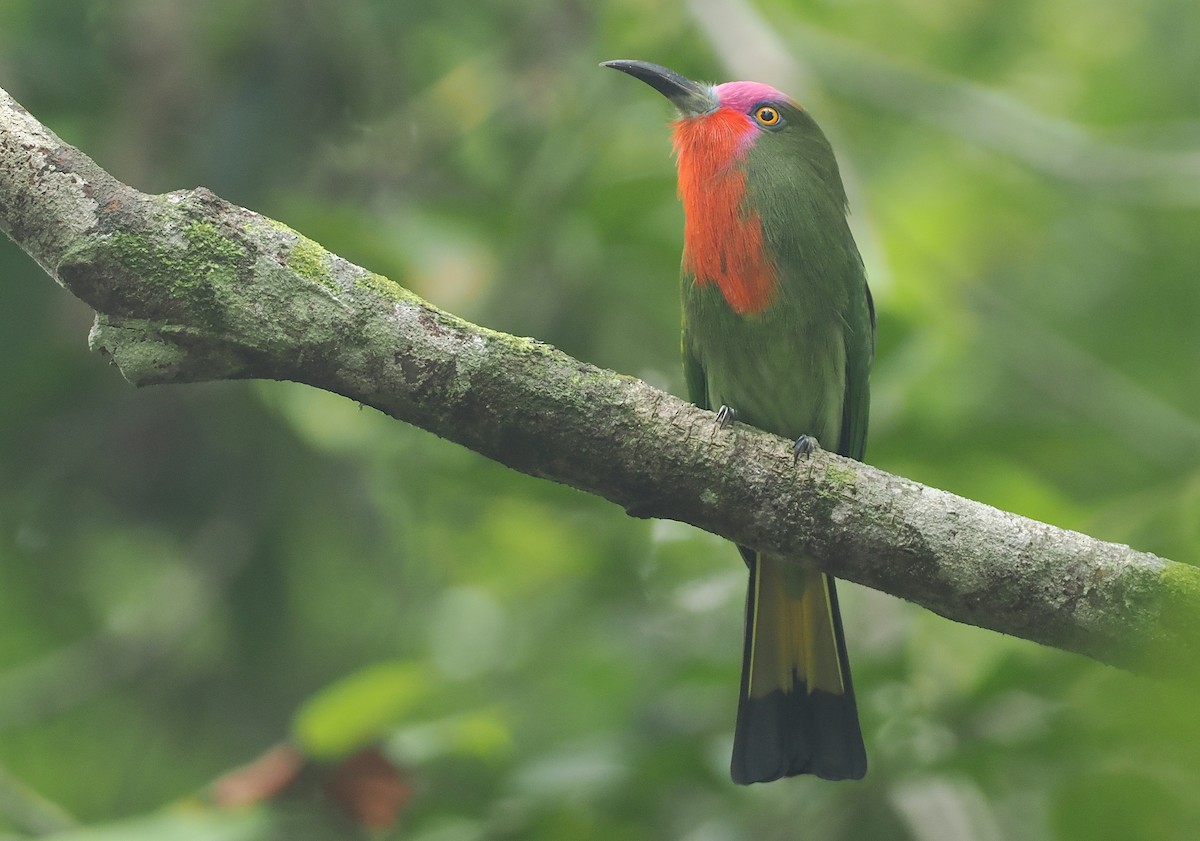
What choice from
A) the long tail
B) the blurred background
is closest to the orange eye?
the blurred background

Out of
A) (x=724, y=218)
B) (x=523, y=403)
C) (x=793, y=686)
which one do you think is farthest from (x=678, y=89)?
(x=523, y=403)

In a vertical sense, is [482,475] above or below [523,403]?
above

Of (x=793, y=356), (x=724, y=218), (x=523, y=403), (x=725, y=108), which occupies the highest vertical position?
(x=725, y=108)

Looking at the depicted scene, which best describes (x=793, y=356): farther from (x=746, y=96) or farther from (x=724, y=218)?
(x=746, y=96)

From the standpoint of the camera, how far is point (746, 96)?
3.80 m

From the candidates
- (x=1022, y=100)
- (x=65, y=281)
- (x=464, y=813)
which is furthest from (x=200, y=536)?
(x=1022, y=100)

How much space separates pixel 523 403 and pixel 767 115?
1846 millimetres

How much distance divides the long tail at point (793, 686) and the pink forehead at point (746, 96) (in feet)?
4.23

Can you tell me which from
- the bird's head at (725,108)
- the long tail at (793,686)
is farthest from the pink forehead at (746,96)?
the long tail at (793,686)

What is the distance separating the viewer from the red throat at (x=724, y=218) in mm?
3500

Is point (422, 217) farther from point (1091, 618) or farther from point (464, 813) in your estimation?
point (1091, 618)

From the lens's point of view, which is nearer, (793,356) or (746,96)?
(793,356)

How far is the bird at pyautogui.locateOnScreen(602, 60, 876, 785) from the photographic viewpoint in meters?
3.50

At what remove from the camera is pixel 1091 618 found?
7.47 ft
